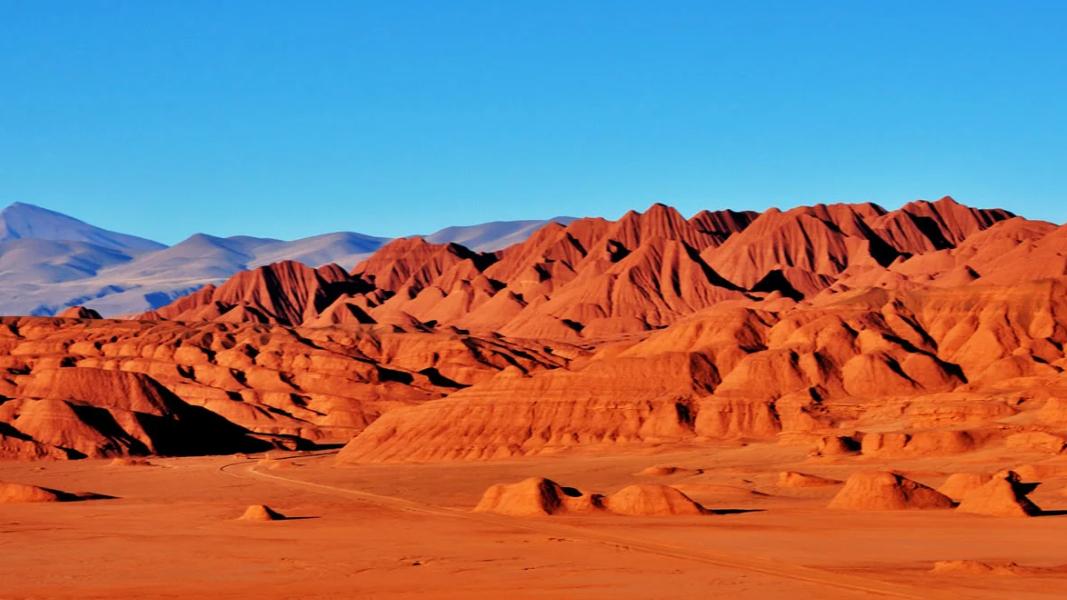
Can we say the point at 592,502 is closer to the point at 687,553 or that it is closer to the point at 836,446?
the point at 687,553

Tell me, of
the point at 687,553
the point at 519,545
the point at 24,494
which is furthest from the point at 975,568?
the point at 24,494

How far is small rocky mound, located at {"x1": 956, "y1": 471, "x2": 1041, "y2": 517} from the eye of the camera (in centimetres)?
6912

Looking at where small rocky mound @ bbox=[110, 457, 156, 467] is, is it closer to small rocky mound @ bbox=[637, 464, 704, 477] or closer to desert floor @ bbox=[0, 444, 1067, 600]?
desert floor @ bbox=[0, 444, 1067, 600]

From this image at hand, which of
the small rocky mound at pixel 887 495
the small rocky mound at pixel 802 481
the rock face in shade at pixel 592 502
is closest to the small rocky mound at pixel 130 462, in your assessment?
the small rocky mound at pixel 802 481

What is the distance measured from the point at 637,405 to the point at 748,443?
40.7ft

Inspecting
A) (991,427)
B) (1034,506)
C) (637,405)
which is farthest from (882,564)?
(637,405)

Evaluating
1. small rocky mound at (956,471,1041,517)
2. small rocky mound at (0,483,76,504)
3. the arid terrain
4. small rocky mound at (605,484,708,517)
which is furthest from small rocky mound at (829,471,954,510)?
small rocky mound at (0,483,76,504)

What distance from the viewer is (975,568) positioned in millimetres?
50719

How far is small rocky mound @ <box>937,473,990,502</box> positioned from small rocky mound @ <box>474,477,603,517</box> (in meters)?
16.5

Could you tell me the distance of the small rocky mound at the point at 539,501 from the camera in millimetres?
75562

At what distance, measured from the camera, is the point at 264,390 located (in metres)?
190

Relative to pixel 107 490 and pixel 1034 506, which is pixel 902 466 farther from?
pixel 107 490

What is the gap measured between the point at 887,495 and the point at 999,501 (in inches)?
222

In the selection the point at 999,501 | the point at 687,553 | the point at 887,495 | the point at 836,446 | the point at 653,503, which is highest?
the point at 836,446
